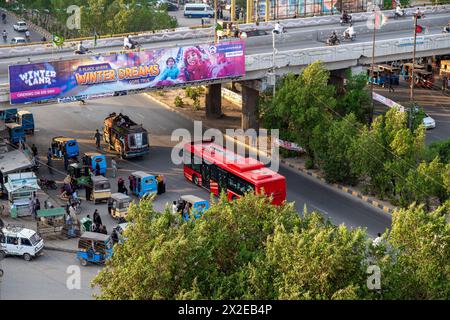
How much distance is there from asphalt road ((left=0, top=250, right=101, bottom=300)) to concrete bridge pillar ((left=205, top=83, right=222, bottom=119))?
89.2 feet

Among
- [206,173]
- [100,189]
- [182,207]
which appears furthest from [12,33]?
[182,207]

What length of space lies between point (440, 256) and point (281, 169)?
2614 centimetres

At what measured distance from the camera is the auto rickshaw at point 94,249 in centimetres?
4294

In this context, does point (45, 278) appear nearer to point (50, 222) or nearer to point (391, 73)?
point (50, 222)

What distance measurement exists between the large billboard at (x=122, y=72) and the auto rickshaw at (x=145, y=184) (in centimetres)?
679

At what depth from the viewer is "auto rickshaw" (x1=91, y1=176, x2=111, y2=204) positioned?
51688mm

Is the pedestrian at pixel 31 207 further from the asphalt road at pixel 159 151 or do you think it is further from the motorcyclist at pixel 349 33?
the motorcyclist at pixel 349 33

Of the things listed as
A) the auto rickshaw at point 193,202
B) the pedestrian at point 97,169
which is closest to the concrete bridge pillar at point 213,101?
the pedestrian at point 97,169

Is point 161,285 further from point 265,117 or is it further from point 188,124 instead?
point 188,124

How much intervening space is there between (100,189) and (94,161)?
15.0 ft

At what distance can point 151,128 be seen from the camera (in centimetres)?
6706

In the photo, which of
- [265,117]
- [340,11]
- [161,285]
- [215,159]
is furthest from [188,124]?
[161,285]

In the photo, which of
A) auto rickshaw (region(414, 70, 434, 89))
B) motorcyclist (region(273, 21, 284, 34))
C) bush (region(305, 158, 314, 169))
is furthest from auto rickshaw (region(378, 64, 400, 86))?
bush (region(305, 158, 314, 169))

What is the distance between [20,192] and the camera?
165 feet
